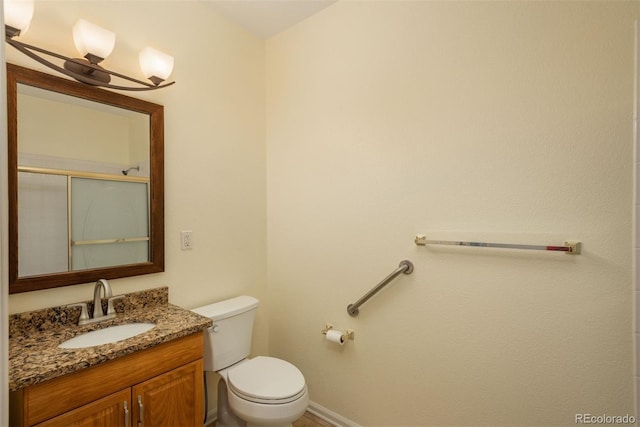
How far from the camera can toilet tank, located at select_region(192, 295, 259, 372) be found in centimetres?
164

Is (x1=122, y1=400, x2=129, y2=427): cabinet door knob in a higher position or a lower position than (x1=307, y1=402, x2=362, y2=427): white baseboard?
higher

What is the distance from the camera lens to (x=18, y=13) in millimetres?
1111

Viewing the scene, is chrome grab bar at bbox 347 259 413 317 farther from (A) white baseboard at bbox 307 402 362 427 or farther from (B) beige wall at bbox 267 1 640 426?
(A) white baseboard at bbox 307 402 362 427

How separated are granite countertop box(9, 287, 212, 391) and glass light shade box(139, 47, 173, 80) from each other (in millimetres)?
1130

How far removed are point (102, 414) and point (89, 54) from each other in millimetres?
1454

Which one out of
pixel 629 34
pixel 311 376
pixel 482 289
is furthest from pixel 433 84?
pixel 311 376

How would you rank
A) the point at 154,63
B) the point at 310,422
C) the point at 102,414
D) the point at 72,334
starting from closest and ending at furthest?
the point at 102,414 → the point at 72,334 → the point at 154,63 → the point at 310,422

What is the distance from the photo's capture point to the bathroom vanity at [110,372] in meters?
0.96

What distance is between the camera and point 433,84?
4.95ft

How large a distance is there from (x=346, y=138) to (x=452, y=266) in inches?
36.7

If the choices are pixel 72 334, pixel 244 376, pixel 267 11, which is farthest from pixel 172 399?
pixel 267 11

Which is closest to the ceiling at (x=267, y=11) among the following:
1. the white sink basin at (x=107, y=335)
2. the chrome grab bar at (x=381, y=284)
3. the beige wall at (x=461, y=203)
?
the beige wall at (x=461, y=203)

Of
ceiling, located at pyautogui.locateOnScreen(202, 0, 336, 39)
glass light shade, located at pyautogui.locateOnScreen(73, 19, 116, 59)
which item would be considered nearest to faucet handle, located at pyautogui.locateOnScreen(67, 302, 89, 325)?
glass light shade, located at pyautogui.locateOnScreen(73, 19, 116, 59)

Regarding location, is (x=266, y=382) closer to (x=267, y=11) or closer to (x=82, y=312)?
(x=82, y=312)
